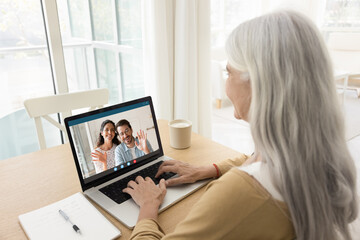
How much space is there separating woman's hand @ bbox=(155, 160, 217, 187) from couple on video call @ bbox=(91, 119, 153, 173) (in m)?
0.12

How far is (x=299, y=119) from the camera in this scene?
58 centimetres

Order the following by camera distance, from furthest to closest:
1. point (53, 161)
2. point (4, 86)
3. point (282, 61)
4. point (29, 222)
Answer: point (4, 86), point (53, 161), point (29, 222), point (282, 61)

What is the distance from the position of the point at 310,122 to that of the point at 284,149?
8 centimetres

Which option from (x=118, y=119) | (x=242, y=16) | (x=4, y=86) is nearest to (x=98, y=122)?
(x=118, y=119)

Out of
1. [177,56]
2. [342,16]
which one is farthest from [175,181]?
[342,16]

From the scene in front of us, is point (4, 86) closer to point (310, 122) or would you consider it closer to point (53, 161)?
point (53, 161)

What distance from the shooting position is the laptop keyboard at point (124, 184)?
91cm

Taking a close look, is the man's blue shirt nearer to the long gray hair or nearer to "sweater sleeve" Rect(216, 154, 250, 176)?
"sweater sleeve" Rect(216, 154, 250, 176)

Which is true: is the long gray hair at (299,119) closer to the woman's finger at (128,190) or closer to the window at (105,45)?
the woman's finger at (128,190)

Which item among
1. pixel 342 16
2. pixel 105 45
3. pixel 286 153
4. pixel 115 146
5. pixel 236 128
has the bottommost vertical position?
pixel 236 128

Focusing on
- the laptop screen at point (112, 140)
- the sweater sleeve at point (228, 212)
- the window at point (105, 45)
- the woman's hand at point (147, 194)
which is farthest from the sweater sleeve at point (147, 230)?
the window at point (105, 45)

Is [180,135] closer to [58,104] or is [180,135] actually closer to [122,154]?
[122,154]

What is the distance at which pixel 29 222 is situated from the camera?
800 mm

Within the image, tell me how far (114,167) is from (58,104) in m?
0.73
